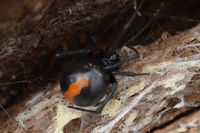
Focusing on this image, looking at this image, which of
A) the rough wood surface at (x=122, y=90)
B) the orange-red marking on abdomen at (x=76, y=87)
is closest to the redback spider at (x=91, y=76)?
the orange-red marking on abdomen at (x=76, y=87)

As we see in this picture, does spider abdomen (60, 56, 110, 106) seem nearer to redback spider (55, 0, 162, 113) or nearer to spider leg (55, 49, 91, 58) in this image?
redback spider (55, 0, 162, 113)

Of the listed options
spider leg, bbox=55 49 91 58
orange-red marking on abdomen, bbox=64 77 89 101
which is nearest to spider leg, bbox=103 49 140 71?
spider leg, bbox=55 49 91 58

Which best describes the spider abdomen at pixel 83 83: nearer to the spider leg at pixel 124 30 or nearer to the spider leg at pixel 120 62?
the spider leg at pixel 120 62

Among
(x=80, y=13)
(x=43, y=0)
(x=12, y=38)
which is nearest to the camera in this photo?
(x=43, y=0)

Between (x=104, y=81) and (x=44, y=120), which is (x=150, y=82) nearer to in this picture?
(x=104, y=81)

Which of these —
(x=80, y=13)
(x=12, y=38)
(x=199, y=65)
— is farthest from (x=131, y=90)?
(x=12, y=38)

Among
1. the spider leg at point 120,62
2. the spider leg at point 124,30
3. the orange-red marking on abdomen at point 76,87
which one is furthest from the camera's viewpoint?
the spider leg at point 120,62

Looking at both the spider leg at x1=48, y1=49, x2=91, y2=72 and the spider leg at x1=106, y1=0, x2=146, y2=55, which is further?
the spider leg at x1=48, y1=49, x2=91, y2=72

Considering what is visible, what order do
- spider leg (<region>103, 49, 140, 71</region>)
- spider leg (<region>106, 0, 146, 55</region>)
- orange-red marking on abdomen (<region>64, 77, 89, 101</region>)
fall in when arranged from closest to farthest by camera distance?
orange-red marking on abdomen (<region>64, 77, 89, 101</region>)
spider leg (<region>106, 0, 146, 55</region>)
spider leg (<region>103, 49, 140, 71</region>)
